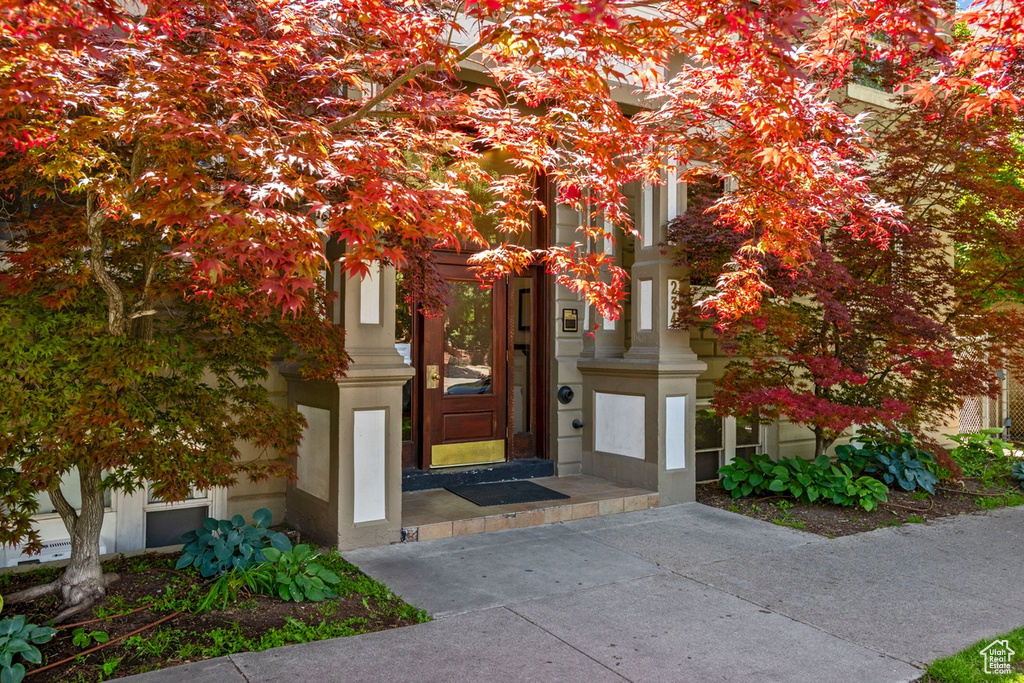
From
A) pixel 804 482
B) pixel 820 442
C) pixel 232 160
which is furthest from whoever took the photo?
pixel 820 442

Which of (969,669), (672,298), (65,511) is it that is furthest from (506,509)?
(969,669)

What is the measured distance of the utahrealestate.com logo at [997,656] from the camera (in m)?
3.56

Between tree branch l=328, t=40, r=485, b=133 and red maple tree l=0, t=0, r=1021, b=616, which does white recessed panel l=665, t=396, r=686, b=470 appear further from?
tree branch l=328, t=40, r=485, b=133

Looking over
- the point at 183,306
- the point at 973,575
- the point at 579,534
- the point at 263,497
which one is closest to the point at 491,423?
the point at 579,534

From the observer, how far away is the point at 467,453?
7.58 metres

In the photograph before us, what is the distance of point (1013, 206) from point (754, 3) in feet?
17.7

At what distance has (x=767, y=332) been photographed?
7.20 m

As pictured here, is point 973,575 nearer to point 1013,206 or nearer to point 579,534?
point 579,534

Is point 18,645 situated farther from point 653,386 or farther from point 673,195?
point 673,195

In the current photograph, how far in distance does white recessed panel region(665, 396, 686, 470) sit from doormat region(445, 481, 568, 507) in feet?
3.95

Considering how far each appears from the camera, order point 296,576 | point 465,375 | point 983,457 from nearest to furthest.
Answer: point 296,576 → point 465,375 → point 983,457

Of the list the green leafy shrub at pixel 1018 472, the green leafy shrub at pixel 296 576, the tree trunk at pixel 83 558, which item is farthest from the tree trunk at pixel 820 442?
the tree trunk at pixel 83 558

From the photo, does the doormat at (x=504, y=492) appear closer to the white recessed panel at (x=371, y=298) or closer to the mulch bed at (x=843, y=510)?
the mulch bed at (x=843, y=510)

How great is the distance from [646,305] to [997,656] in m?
4.47
